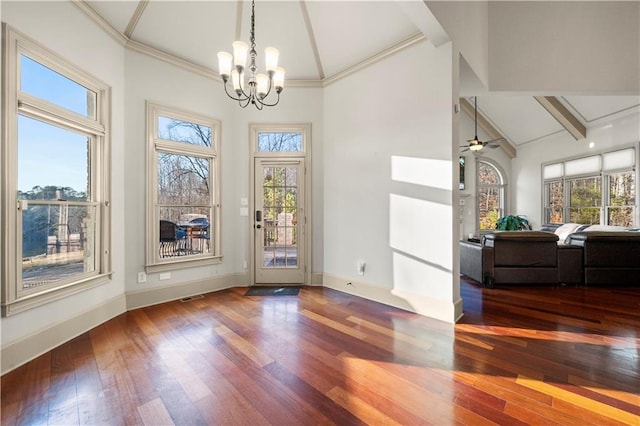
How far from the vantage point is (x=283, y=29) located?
3551mm

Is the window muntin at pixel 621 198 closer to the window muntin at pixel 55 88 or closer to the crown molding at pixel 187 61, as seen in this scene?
the crown molding at pixel 187 61

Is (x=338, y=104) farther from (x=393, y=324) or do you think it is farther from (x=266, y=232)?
(x=393, y=324)

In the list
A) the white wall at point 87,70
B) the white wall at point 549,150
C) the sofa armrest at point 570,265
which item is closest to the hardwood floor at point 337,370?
the white wall at point 87,70

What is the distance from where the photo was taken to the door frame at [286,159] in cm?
412

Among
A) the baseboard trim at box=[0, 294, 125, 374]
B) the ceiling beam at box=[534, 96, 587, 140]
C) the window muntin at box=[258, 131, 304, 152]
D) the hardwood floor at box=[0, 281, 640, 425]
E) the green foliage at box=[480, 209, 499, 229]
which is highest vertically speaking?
the ceiling beam at box=[534, 96, 587, 140]

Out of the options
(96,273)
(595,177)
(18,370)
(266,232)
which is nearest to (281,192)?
(266,232)

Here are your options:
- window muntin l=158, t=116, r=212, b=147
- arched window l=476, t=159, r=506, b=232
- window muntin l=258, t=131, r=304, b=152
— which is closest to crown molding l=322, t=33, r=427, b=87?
window muntin l=258, t=131, r=304, b=152

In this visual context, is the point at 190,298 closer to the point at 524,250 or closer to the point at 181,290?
the point at 181,290

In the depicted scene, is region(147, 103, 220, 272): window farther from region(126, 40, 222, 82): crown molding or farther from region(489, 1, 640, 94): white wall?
region(489, 1, 640, 94): white wall

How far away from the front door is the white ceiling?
1377mm

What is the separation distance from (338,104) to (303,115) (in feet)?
1.83

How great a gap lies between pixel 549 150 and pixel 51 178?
1100 centimetres

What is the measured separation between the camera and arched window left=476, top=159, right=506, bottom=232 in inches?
366

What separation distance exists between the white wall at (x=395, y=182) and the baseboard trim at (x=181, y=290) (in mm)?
1411
